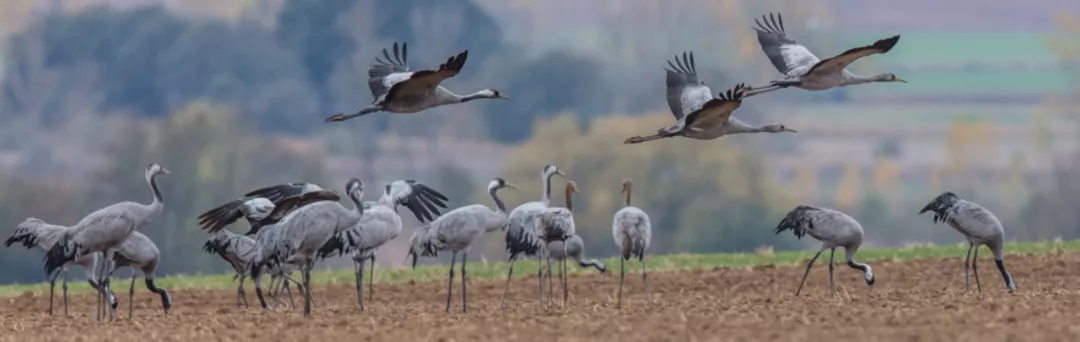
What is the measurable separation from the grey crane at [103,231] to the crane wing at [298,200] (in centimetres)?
83

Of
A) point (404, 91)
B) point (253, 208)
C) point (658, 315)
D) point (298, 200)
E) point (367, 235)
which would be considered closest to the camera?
point (658, 315)

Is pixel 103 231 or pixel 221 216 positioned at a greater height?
pixel 221 216

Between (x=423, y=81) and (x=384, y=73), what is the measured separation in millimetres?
1160

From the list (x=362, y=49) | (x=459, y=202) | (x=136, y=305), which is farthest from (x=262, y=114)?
(x=136, y=305)

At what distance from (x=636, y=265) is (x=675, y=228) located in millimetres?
17524

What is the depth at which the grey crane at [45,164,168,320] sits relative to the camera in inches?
497

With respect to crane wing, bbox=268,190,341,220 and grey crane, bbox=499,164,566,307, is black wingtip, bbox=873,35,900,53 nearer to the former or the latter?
grey crane, bbox=499,164,566,307

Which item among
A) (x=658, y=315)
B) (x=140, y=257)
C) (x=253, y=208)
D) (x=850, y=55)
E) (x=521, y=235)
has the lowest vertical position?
(x=658, y=315)

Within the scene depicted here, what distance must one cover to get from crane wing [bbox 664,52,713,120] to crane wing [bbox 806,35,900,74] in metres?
1.27

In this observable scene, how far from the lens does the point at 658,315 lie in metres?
11.6

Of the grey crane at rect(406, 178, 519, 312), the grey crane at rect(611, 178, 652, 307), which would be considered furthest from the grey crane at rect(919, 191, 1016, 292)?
the grey crane at rect(406, 178, 519, 312)

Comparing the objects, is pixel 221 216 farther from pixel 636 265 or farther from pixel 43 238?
pixel 636 265

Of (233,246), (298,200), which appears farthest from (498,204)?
(233,246)

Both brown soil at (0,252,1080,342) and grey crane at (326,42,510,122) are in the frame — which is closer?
brown soil at (0,252,1080,342)
